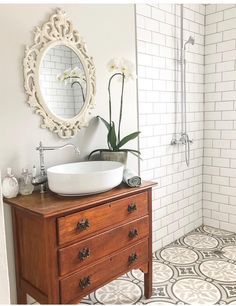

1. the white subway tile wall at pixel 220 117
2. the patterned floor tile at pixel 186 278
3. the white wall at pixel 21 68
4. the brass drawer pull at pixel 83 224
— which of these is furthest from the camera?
the white subway tile wall at pixel 220 117

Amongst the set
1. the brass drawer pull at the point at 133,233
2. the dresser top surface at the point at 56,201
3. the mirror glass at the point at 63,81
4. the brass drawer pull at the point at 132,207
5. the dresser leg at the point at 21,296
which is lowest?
the dresser leg at the point at 21,296

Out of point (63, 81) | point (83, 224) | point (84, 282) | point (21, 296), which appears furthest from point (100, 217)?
point (63, 81)

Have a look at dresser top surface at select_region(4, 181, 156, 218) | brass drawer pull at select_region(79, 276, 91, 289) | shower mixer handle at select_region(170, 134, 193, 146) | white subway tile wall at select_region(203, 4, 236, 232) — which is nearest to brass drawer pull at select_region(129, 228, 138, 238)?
dresser top surface at select_region(4, 181, 156, 218)

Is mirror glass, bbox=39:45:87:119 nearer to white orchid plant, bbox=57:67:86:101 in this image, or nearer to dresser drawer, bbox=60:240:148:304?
white orchid plant, bbox=57:67:86:101

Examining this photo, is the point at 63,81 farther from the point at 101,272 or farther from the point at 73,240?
the point at 101,272

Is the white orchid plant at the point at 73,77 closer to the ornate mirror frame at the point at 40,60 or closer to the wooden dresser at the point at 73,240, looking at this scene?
the ornate mirror frame at the point at 40,60

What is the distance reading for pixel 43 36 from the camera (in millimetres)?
1734

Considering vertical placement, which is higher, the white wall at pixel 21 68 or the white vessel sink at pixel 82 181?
the white wall at pixel 21 68

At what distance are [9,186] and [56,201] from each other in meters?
0.30

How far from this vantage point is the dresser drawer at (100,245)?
4.83 feet

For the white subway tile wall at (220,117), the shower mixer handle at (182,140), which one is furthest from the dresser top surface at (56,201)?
the white subway tile wall at (220,117)

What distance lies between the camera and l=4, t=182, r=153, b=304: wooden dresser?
1425mm

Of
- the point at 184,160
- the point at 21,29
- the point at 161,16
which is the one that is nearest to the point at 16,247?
the point at 21,29

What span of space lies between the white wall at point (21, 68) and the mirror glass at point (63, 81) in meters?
0.13
